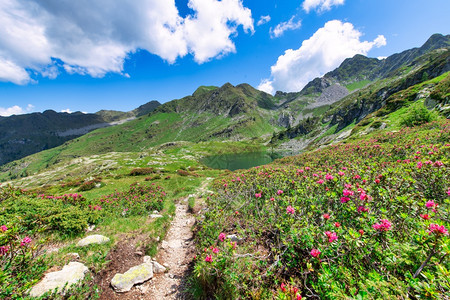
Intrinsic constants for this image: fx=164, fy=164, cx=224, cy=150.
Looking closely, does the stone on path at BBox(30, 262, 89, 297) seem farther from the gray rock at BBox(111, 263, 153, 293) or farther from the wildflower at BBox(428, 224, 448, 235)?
the wildflower at BBox(428, 224, 448, 235)

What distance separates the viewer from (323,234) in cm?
429

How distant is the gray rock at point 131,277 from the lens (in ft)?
20.4

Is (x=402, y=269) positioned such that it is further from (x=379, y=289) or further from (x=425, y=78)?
(x=425, y=78)

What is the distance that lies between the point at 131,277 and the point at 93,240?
111 inches

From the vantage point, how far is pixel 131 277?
660 centimetres

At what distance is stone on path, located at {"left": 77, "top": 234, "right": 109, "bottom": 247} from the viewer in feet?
24.2

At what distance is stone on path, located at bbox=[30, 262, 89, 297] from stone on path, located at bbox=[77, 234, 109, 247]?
1358 millimetres

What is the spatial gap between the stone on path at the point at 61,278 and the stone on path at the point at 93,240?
1.36 meters

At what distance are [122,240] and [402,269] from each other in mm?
10383

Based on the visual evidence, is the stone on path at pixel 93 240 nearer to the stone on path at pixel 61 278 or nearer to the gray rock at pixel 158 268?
the stone on path at pixel 61 278

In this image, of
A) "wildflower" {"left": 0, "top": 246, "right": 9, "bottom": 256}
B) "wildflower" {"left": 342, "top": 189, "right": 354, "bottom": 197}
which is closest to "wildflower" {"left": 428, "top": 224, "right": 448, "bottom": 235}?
"wildflower" {"left": 342, "top": 189, "right": 354, "bottom": 197}

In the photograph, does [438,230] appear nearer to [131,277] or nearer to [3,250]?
[131,277]

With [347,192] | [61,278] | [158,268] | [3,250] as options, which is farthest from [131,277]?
[347,192]

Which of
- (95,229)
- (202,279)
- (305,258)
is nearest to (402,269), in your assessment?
(305,258)
